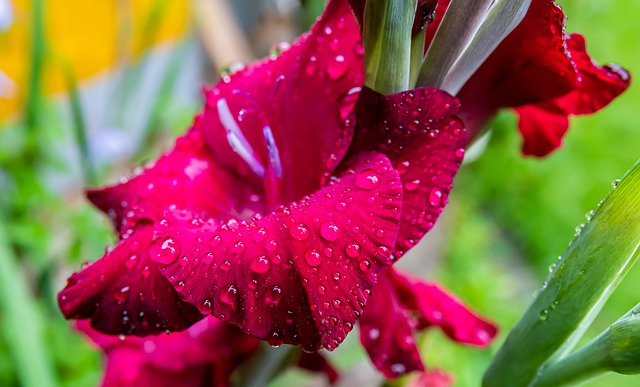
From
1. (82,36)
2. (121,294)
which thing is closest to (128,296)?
(121,294)

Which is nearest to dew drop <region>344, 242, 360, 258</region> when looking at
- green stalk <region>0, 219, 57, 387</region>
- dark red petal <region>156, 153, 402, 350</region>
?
dark red petal <region>156, 153, 402, 350</region>

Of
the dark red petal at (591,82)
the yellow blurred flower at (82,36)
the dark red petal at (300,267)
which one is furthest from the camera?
the yellow blurred flower at (82,36)

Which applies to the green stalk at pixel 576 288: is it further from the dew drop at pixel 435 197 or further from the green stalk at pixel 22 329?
the green stalk at pixel 22 329

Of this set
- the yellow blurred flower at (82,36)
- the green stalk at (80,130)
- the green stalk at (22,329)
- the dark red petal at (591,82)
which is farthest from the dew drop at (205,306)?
the yellow blurred flower at (82,36)

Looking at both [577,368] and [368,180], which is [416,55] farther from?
[577,368]

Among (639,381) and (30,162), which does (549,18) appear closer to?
(30,162)

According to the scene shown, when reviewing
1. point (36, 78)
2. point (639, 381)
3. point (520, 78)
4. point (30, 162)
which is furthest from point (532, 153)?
point (639, 381)
